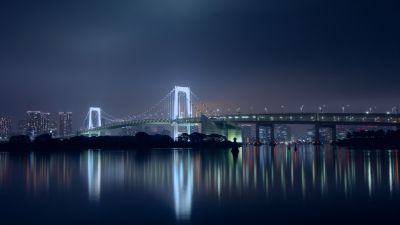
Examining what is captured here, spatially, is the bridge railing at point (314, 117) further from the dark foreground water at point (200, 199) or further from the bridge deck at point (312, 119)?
the dark foreground water at point (200, 199)

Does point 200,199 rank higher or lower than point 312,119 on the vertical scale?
lower

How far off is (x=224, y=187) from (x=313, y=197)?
7.39ft

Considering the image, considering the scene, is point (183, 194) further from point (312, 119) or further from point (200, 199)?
point (312, 119)

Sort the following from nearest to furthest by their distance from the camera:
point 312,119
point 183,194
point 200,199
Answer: point 200,199 < point 183,194 < point 312,119

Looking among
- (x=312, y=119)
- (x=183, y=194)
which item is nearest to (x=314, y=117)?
(x=312, y=119)

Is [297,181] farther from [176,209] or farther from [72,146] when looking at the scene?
[72,146]

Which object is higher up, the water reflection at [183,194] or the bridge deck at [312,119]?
the bridge deck at [312,119]

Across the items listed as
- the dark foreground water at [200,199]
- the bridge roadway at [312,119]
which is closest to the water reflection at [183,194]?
the dark foreground water at [200,199]

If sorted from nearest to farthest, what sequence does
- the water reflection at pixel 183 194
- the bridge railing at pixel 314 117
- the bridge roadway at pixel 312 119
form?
the water reflection at pixel 183 194 → the bridge roadway at pixel 312 119 → the bridge railing at pixel 314 117

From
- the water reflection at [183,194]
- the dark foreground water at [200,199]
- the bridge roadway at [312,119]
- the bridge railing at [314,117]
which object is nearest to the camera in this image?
the dark foreground water at [200,199]

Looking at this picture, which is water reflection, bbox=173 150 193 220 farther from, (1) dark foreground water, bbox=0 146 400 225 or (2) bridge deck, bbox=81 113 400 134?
(2) bridge deck, bbox=81 113 400 134

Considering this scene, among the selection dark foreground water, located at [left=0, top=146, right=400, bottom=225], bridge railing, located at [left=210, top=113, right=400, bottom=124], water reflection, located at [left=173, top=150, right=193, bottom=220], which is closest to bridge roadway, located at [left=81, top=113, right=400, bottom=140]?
bridge railing, located at [left=210, top=113, right=400, bottom=124]

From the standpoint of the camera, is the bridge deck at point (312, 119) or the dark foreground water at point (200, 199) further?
the bridge deck at point (312, 119)

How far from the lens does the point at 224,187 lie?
10.2 m
